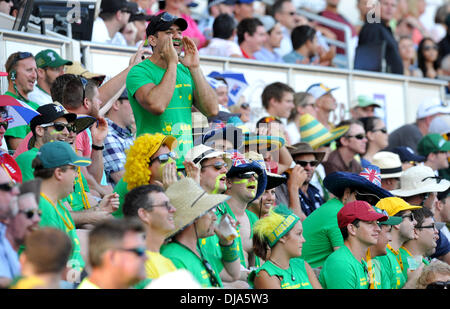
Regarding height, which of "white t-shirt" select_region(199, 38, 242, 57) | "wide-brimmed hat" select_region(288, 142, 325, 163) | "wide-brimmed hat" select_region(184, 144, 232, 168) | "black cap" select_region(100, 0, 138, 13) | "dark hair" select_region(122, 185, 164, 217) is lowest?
"wide-brimmed hat" select_region(288, 142, 325, 163)

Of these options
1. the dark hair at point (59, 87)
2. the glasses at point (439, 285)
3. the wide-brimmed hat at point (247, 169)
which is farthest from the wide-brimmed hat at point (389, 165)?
the dark hair at point (59, 87)

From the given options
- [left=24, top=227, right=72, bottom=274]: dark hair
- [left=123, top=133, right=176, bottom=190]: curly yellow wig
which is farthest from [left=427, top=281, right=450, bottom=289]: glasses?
[left=24, top=227, right=72, bottom=274]: dark hair

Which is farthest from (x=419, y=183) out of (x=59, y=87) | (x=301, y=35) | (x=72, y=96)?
(x=301, y=35)

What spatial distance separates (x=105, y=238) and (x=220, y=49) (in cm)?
831

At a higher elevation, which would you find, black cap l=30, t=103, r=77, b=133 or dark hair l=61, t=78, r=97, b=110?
dark hair l=61, t=78, r=97, b=110

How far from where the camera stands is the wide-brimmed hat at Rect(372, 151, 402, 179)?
1042cm

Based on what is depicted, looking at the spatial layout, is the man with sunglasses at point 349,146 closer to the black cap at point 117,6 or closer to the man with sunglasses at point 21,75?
the black cap at point 117,6

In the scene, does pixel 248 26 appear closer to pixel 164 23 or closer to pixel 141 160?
pixel 164 23

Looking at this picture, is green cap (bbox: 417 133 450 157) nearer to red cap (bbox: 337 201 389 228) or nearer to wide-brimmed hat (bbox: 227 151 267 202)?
red cap (bbox: 337 201 389 228)

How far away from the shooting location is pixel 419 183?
A: 9.95m

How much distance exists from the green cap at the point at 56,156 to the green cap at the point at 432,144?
6750mm

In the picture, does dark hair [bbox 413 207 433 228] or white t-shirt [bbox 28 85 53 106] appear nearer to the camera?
dark hair [bbox 413 207 433 228]

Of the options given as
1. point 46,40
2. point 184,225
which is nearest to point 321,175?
point 46,40

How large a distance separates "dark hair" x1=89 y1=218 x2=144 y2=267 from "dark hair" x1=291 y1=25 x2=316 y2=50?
9.43 m
